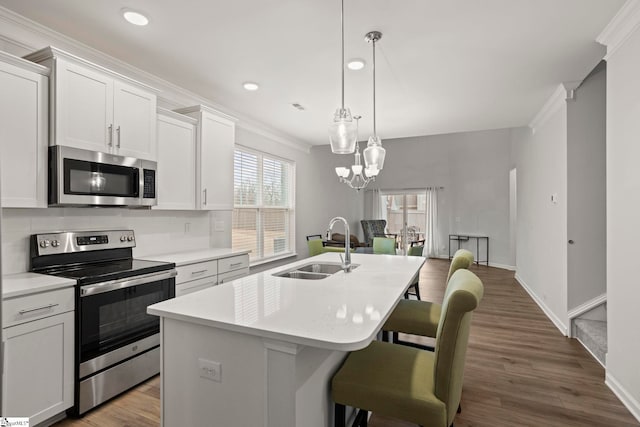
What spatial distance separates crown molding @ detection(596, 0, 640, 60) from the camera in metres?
2.13

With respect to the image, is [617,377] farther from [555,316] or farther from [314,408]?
[314,408]

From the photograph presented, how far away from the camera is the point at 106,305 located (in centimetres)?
224

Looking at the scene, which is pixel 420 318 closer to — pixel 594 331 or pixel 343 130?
pixel 343 130

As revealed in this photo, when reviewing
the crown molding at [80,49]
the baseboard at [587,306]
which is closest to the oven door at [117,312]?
the crown molding at [80,49]

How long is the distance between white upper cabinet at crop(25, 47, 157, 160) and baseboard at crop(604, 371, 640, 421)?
399 cm

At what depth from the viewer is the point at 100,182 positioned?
250 cm

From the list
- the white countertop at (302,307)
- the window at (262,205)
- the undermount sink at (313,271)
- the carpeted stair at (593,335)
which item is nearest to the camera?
the white countertop at (302,307)

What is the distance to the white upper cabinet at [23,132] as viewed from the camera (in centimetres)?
200

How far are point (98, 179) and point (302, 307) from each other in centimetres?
198

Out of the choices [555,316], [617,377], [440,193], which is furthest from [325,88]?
[440,193]

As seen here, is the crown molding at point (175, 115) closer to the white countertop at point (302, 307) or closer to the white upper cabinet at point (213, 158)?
the white upper cabinet at point (213, 158)

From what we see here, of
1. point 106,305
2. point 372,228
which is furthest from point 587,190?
point 372,228

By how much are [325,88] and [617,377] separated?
3498 millimetres

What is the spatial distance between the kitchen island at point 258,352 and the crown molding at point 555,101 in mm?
3281
